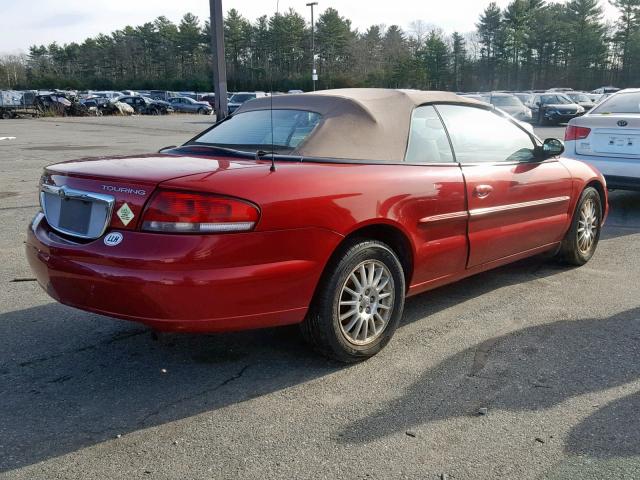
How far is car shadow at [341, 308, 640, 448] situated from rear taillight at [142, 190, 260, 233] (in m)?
1.12

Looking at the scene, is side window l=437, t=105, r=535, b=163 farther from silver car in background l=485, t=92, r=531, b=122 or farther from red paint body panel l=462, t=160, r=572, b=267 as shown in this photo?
silver car in background l=485, t=92, r=531, b=122

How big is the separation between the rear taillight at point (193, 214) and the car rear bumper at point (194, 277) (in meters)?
0.04

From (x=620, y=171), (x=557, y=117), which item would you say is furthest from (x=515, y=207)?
(x=557, y=117)

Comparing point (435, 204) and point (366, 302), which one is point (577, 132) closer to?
point (435, 204)

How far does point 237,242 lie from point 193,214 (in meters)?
0.24

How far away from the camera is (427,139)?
421cm

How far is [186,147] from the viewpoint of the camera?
4172 millimetres

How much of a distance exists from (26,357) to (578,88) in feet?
257

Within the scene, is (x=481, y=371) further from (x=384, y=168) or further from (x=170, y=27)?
(x=170, y=27)

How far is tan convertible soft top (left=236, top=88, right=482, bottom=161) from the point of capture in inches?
147

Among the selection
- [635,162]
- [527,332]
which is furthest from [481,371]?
[635,162]

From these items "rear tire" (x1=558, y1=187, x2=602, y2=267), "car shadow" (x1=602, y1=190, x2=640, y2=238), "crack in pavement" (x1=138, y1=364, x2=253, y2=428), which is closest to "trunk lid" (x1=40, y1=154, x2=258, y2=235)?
"crack in pavement" (x1=138, y1=364, x2=253, y2=428)

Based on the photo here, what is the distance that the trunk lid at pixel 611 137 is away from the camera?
771 centimetres

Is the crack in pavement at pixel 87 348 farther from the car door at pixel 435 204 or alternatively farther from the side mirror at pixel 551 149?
the side mirror at pixel 551 149
